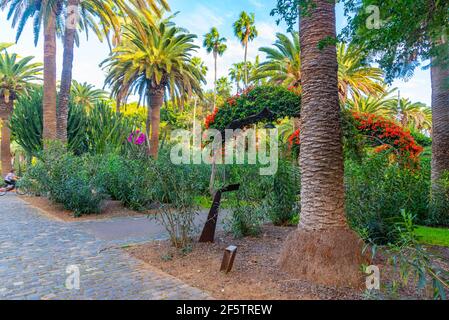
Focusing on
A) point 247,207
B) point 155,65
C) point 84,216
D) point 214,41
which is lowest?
point 84,216

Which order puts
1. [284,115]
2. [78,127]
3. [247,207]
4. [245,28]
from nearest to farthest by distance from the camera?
[247,207]
[284,115]
[78,127]
[245,28]

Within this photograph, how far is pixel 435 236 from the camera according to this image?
7.58 m

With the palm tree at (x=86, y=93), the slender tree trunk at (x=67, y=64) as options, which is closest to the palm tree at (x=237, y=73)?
the palm tree at (x=86, y=93)

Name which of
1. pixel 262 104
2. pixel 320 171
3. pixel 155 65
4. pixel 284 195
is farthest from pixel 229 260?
pixel 155 65

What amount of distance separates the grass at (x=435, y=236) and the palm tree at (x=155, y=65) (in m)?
13.4

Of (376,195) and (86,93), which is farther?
(86,93)

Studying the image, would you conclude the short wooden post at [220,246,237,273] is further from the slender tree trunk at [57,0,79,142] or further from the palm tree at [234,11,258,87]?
the palm tree at [234,11,258,87]

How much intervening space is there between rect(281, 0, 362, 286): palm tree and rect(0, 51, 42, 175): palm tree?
2379cm

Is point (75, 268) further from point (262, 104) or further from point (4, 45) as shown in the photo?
point (4, 45)

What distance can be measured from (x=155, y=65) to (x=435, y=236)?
619 inches

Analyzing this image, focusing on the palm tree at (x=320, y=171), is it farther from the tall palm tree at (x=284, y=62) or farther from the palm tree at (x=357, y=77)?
the palm tree at (x=357, y=77)

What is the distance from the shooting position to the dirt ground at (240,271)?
12.7ft

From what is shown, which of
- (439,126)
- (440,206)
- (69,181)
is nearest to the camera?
(440,206)

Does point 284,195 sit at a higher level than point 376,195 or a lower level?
lower
